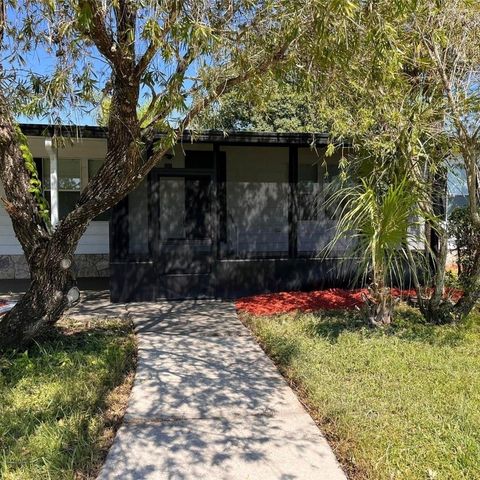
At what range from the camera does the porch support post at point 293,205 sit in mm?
9328

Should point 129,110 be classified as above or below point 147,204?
above

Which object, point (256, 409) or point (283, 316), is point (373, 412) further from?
point (283, 316)

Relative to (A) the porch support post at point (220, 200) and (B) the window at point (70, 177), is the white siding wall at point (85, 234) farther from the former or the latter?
(A) the porch support post at point (220, 200)

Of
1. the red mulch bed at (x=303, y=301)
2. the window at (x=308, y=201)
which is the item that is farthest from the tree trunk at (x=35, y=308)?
the window at (x=308, y=201)

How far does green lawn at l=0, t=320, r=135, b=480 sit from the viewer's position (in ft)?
10.2

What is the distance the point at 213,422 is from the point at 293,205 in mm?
6131

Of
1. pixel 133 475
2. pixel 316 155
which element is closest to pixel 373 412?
pixel 133 475

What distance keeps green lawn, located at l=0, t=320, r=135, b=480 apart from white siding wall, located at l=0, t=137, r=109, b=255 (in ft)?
Result: 15.3

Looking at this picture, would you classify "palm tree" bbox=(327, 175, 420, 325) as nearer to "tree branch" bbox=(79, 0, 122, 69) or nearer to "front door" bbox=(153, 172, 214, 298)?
"tree branch" bbox=(79, 0, 122, 69)

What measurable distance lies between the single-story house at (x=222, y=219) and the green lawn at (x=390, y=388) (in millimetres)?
2418

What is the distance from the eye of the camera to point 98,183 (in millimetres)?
4969

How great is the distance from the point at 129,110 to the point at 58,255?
172 centimetres

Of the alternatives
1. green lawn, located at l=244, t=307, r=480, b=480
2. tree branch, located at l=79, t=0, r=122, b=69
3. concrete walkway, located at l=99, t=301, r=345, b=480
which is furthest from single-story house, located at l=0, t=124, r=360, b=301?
tree branch, located at l=79, t=0, r=122, b=69

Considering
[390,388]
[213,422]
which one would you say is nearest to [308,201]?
[390,388]
